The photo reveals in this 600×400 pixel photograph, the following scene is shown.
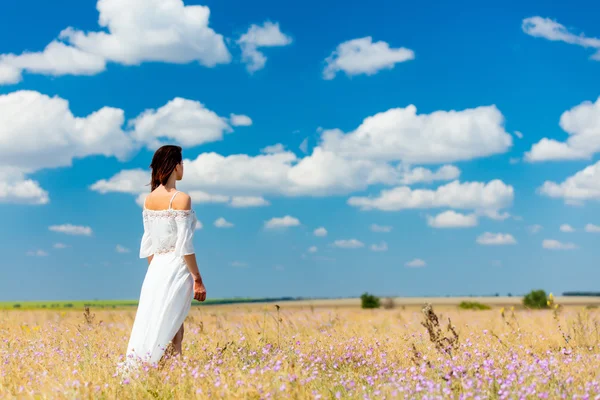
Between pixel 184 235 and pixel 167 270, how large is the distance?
53 cm

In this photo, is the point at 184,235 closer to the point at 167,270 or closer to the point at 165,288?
the point at 167,270

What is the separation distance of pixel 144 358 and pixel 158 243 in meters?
1.42

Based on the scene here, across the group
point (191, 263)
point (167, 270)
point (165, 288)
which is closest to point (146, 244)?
point (167, 270)

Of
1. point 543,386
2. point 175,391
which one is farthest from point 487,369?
point 175,391

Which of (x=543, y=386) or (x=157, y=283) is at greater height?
(x=157, y=283)

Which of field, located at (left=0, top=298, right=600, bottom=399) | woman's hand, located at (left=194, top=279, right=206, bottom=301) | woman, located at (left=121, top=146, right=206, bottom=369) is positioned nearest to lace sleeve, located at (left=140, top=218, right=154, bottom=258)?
woman, located at (left=121, top=146, right=206, bottom=369)

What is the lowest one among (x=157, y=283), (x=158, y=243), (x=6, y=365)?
(x=6, y=365)

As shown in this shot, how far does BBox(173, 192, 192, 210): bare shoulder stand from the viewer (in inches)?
304

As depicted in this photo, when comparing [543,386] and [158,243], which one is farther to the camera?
[158,243]

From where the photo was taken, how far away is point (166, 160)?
7777mm

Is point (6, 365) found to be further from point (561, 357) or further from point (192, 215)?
point (561, 357)

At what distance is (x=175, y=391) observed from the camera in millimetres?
6391

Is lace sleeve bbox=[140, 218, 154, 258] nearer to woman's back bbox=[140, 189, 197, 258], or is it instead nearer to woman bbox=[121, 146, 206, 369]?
woman's back bbox=[140, 189, 197, 258]

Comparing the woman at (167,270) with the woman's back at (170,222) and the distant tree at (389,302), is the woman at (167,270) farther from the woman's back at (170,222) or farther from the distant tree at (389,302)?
the distant tree at (389,302)
